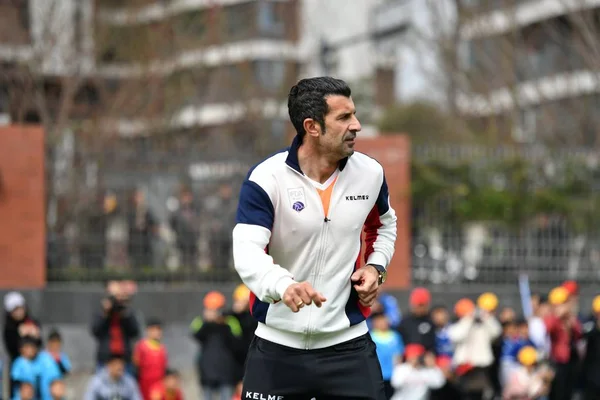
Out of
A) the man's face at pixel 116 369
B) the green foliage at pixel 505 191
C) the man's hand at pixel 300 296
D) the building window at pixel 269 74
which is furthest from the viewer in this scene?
the building window at pixel 269 74

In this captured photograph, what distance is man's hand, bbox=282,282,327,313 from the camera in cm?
546

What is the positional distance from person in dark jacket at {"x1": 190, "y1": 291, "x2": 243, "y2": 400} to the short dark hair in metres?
8.92

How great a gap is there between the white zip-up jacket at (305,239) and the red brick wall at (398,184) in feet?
46.2

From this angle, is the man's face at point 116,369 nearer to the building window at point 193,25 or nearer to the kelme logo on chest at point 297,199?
the kelme logo on chest at point 297,199

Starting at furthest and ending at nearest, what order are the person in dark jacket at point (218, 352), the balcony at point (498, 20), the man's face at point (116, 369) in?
the balcony at point (498, 20) < the person in dark jacket at point (218, 352) < the man's face at point (116, 369)

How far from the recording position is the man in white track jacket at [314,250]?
19.7ft

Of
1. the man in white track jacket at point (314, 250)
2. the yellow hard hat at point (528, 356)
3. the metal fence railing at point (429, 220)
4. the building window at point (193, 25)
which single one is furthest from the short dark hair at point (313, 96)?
the building window at point (193, 25)

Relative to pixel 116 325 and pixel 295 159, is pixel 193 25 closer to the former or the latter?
pixel 116 325

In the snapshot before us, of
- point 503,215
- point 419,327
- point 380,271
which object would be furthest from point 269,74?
point 380,271

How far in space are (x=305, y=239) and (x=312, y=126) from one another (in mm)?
538

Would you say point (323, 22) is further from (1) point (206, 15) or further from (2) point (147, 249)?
(2) point (147, 249)

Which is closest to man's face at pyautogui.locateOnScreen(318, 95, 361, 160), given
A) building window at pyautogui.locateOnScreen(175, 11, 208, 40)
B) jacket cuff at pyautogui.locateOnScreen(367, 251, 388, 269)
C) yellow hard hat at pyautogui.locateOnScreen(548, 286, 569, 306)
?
jacket cuff at pyautogui.locateOnScreen(367, 251, 388, 269)

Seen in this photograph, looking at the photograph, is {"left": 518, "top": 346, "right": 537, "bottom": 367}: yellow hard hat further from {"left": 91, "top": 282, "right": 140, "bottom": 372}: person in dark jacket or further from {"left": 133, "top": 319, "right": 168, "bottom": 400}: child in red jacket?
{"left": 91, "top": 282, "right": 140, "bottom": 372}: person in dark jacket

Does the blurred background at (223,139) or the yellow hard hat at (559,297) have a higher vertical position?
the blurred background at (223,139)
